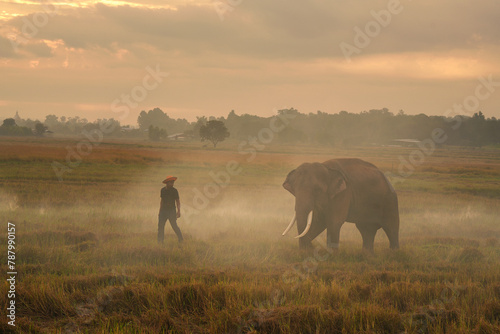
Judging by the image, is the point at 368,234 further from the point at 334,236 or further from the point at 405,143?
the point at 405,143

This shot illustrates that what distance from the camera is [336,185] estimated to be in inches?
432

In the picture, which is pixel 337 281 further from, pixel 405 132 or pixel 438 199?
pixel 405 132

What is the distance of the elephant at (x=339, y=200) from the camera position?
10844 mm

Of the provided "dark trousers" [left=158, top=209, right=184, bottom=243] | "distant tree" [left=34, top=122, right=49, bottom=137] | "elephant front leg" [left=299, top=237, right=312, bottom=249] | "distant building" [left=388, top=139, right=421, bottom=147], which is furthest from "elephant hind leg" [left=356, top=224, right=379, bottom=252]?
"distant tree" [left=34, top=122, right=49, bottom=137]

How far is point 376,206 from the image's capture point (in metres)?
12.0

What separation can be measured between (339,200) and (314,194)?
68cm

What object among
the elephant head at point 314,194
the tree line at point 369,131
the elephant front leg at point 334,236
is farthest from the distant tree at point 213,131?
the elephant front leg at point 334,236

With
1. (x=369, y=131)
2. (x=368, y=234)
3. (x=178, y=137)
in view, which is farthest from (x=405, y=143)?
(x=368, y=234)

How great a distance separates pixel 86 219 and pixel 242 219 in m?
5.25

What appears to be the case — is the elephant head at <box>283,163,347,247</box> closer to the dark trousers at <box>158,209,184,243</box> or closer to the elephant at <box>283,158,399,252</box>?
the elephant at <box>283,158,399,252</box>

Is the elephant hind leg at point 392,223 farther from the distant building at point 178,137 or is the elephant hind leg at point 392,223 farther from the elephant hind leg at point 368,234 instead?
the distant building at point 178,137

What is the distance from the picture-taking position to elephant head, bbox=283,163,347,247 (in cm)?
1070

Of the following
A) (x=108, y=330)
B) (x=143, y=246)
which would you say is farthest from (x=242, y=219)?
(x=108, y=330)

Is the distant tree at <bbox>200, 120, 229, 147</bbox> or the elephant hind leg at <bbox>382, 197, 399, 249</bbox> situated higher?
the distant tree at <bbox>200, 120, 229, 147</bbox>
